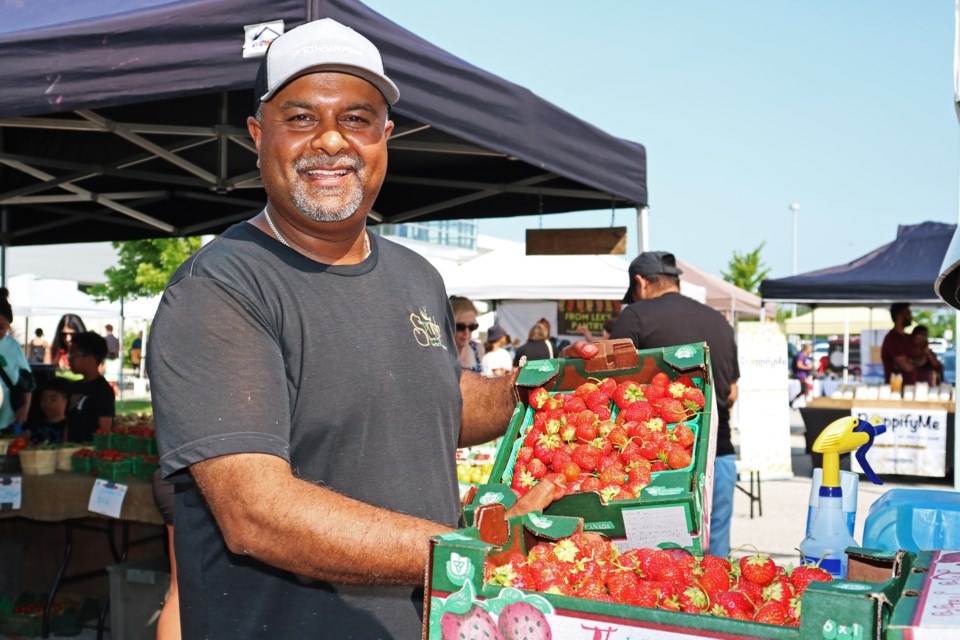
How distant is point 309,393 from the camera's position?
1.74 m

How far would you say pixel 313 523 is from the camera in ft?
5.03

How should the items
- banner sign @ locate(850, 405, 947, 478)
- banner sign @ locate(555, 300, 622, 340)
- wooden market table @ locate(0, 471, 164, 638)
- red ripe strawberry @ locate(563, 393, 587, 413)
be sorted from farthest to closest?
banner sign @ locate(555, 300, 622, 340) < banner sign @ locate(850, 405, 947, 478) < wooden market table @ locate(0, 471, 164, 638) < red ripe strawberry @ locate(563, 393, 587, 413)

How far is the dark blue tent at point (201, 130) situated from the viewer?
11.2 feet

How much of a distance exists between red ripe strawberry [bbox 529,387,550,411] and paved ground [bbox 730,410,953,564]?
4221 millimetres

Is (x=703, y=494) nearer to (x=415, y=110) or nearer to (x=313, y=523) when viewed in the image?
(x=313, y=523)

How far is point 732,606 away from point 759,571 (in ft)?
0.62

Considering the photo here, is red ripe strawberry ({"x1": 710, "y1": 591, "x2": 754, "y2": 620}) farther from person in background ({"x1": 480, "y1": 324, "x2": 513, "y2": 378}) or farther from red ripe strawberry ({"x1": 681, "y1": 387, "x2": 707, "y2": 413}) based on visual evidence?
person in background ({"x1": 480, "y1": 324, "x2": 513, "y2": 378})

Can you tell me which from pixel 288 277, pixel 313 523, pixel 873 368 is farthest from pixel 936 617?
pixel 873 368

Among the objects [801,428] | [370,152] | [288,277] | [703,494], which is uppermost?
[370,152]

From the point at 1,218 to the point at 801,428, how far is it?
578 inches

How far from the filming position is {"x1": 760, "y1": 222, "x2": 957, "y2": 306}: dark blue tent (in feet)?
39.7

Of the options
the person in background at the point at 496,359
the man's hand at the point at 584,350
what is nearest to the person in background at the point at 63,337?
the person in background at the point at 496,359

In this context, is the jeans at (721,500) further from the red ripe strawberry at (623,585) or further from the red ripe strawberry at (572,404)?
the red ripe strawberry at (623,585)

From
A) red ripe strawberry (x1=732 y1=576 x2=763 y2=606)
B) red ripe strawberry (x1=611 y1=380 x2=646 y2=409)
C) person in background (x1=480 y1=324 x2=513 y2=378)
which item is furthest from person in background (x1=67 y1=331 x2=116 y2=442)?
red ripe strawberry (x1=732 y1=576 x2=763 y2=606)
